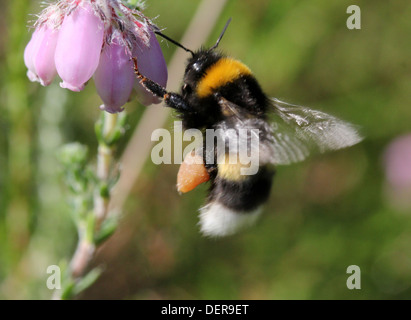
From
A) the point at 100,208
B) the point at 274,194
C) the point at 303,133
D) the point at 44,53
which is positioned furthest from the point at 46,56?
the point at 274,194

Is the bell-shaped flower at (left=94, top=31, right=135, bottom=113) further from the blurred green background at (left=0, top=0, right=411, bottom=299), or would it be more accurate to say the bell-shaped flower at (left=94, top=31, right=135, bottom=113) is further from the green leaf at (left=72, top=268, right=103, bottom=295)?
the blurred green background at (left=0, top=0, right=411, bottom=299)

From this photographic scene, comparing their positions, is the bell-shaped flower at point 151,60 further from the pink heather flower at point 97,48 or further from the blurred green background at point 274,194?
the blurred green background at point 274,194

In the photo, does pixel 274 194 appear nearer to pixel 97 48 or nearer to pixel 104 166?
pixel 104 166

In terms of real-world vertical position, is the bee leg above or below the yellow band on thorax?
below

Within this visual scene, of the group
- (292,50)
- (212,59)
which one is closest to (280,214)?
(292,50)

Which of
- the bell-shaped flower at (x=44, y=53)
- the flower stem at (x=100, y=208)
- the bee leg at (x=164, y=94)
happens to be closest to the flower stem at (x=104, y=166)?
the flower stem at (x=100, y=208)

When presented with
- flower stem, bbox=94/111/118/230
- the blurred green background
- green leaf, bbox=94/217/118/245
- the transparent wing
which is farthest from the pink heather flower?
the blurred green background
